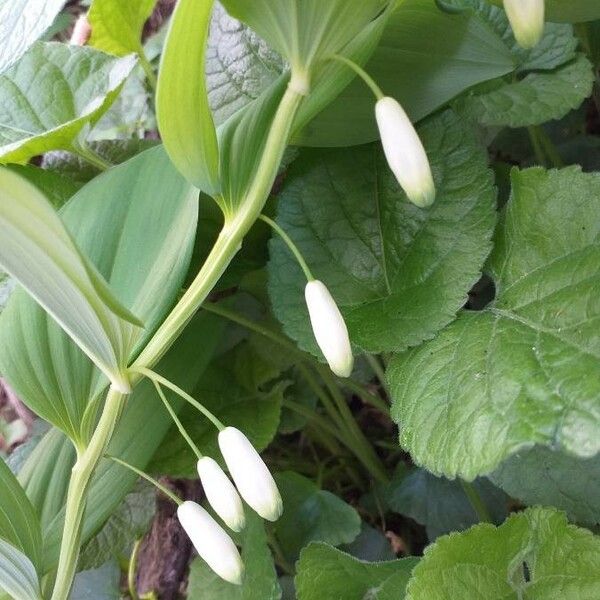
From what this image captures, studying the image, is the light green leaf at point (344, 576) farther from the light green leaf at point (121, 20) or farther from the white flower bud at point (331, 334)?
the light green leaf at point (121, 20)

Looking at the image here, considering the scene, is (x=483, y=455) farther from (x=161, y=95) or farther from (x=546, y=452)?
(x=161, y=95)

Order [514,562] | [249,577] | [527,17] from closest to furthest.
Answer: [527,17] → [514,562] → [249,577]

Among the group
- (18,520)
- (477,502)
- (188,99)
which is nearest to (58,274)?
(188,99)

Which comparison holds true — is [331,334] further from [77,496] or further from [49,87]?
[49,87]

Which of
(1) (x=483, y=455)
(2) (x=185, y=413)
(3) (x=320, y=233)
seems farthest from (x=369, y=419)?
(1) (x=483, y=455)

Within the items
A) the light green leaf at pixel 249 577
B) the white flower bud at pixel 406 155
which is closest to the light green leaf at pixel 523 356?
the white flower bud at pixel 406 155

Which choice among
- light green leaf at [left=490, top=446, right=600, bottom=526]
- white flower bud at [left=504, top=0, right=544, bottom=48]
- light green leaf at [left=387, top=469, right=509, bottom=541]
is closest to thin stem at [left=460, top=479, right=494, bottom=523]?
light green leaf at [left=387, top=469, right=509, bottom=541]

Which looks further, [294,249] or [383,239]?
[383,239]
